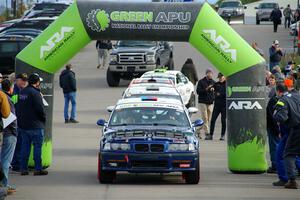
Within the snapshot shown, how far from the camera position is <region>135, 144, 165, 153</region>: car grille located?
17531 millimetres

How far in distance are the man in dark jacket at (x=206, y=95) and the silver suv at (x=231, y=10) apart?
40.4 metres

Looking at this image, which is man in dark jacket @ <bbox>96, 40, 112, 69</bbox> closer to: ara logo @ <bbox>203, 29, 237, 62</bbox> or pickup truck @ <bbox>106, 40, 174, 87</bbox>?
pickup truck @ <bbox>106, 40, 174, 87</bbox>

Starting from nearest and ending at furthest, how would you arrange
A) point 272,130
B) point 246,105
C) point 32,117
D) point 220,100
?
point 32,117, point 272,130, point 246,105, point 220,100

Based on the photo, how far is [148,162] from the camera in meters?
17.5

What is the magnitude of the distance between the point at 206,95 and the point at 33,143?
8422mm

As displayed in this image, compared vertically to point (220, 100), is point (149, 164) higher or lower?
lower

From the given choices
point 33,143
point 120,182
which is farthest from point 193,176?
point 33,143

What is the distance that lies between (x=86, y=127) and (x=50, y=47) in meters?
9.01

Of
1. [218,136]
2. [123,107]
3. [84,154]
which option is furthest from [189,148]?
[218,136]

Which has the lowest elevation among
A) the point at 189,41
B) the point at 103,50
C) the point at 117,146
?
the point at 117,146

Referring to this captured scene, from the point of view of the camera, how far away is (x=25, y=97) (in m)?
18.6

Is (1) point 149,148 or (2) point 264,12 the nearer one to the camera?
(1) point 149,148

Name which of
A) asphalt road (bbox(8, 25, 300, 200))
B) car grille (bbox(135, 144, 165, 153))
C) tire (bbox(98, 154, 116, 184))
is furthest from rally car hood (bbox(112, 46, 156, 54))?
car grille (bbox(135, 144, 165, 153))

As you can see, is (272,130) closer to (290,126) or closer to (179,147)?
(290,126)
